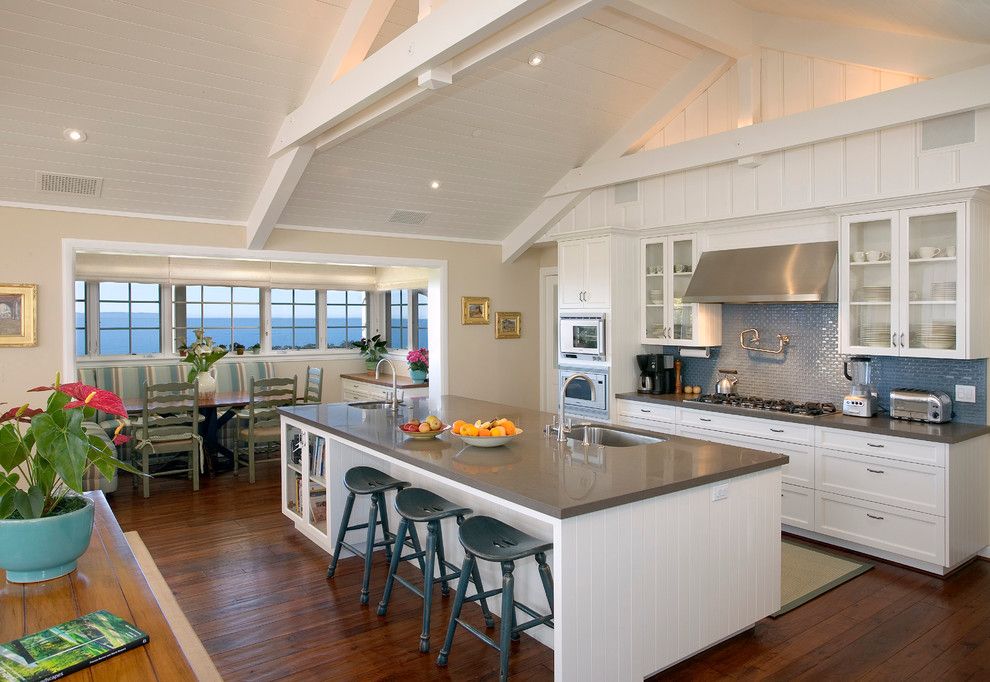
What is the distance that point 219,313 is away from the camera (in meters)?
7.84

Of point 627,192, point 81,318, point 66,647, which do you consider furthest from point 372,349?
point 66,647

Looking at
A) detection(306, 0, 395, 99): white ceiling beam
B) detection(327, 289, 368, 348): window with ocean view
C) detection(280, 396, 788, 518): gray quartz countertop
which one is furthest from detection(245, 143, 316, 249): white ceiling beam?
detection(327, 289, 368, 348): window with ocean view

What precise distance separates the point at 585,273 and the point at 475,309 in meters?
1.60

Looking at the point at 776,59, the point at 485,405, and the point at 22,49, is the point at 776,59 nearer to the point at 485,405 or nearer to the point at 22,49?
the point at 485,405

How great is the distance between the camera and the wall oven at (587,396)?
5770 millimetres

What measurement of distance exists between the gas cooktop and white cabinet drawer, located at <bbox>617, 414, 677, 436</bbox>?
0.29 metres

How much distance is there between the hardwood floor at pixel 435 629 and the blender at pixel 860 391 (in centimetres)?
97

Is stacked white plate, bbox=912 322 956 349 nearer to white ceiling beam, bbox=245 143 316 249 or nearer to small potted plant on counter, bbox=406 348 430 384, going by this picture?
white ceiling beam, bbox=245 143 316 249

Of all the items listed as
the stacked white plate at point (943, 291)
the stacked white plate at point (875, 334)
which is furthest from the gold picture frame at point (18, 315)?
the stacked white plate at point (943, 291)

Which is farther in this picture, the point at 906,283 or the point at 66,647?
the point at 906,283

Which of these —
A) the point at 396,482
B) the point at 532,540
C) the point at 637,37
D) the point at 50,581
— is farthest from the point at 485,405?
the point at 50,581

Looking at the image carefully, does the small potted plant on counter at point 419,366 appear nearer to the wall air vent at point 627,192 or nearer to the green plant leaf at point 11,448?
the wall air vent at point 627,192

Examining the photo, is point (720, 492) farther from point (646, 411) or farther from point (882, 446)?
point (646, 411)

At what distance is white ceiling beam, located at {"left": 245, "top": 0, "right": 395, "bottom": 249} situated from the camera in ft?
12.9
